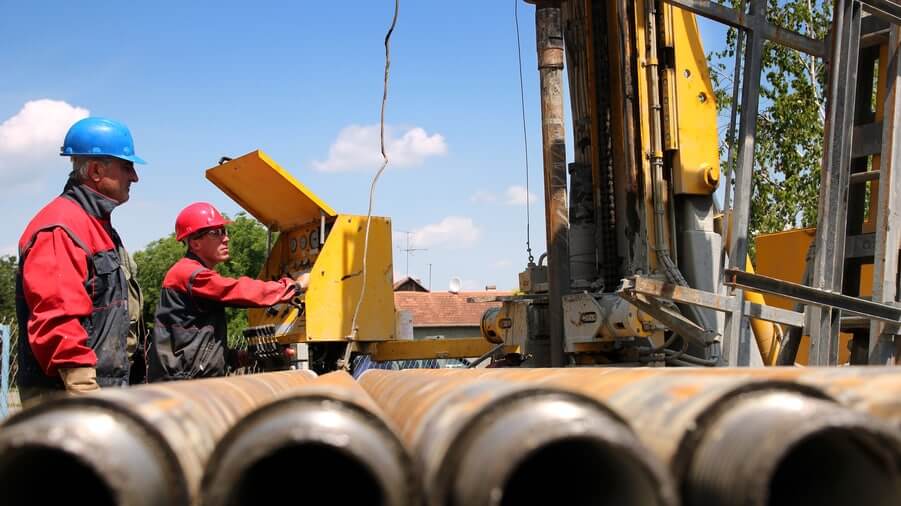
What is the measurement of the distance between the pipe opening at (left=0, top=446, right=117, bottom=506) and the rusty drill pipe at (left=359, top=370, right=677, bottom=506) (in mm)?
624

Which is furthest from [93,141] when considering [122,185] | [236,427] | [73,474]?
[236,427]

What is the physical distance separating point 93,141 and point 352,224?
13.1 feet

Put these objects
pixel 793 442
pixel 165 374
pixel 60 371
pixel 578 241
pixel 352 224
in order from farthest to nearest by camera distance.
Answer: pixel 352 224 → pixel 578 241 → pixel 165 374 → pixel 60 371 → pixel 793 442

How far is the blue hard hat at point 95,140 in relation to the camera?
450 centimetres

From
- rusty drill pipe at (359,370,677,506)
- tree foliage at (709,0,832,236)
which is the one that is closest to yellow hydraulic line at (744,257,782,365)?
rusty drill pipe at (359,370,677,506)

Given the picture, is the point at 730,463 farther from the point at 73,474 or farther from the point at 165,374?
the point at 165,374

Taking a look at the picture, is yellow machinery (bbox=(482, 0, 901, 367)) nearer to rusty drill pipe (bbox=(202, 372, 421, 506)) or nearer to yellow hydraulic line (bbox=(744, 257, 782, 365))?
yellow hydraulic line (bbox=(744, 257, 782, 365))

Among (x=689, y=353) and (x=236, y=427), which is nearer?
(x=236, y=427)

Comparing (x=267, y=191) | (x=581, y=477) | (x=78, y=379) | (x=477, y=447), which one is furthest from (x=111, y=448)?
(x=267, y=191)

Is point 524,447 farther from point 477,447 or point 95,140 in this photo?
point 95,140

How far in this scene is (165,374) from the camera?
199 inches

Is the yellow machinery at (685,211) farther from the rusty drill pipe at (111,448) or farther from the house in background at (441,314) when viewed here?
the house in background at (441,314)

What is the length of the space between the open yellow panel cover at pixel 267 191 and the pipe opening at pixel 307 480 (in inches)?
249

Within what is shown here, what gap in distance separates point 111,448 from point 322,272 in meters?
6.48
